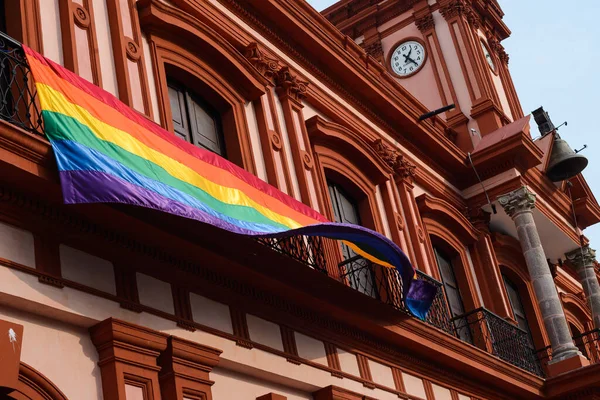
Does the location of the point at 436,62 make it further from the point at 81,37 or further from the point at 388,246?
the point at 81,37

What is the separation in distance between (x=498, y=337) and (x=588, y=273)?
21.2 ft

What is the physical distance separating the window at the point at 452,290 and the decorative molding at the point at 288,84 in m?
4.78

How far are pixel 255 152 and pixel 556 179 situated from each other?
11.0m

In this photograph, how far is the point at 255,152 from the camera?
12227mm

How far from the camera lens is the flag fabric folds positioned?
744 cm

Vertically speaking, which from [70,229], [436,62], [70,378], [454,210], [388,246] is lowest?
[70,378]

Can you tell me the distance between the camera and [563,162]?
822 inches

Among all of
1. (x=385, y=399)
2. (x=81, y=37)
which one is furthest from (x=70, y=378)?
(x=385, y=399)

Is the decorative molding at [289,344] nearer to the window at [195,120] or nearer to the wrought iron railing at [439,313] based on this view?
the window at [195,120]

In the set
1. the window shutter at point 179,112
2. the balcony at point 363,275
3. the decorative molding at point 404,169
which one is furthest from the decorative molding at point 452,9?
the window shutter at point 179,112

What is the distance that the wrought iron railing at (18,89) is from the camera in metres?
7.67

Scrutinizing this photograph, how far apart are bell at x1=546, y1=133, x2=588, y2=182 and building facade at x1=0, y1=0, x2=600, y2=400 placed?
207 millimetres

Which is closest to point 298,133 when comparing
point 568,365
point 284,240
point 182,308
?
point 284,240

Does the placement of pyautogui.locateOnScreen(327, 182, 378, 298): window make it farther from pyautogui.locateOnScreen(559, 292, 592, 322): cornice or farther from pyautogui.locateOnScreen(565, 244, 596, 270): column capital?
pyautogui.locateOnScreen(559, 292, 592, 322): cornice
